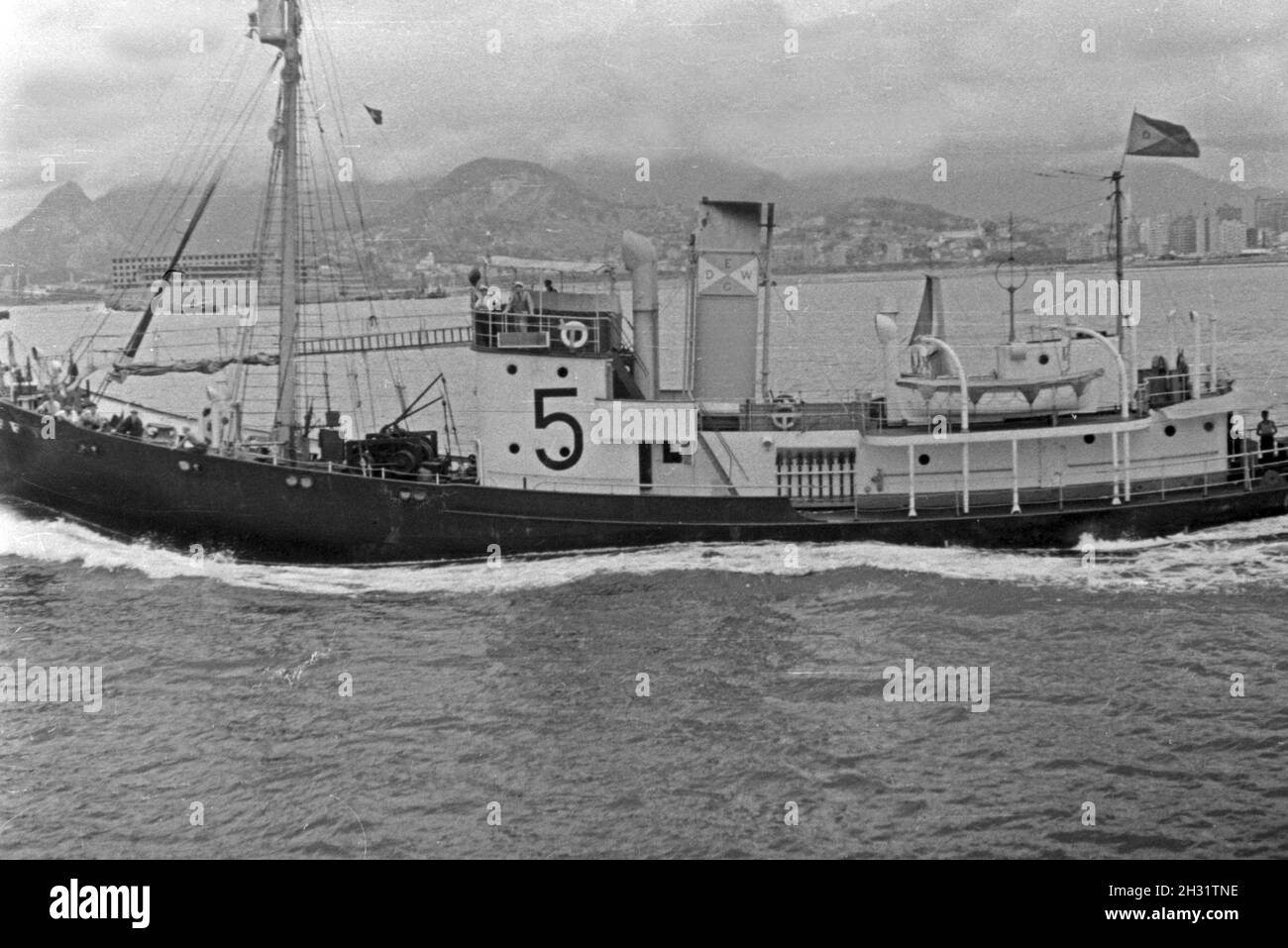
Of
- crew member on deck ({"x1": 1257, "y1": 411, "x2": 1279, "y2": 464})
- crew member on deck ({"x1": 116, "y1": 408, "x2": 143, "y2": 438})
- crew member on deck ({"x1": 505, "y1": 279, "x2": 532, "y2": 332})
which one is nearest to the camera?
crew member on deck ({"x1": 1257, "y1": 411, "x2": 1279, "y2": 464})

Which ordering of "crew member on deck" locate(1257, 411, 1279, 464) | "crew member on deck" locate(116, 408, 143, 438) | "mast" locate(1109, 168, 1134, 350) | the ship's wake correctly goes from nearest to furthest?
the ship's wake → "mast" locate(1109, 168, 1134, 350) → "crew member on deck" locate(1257, 411, 1279, 464) → "crew member on deck" locate(116, 408, 143, 438)

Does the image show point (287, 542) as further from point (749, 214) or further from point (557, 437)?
point (749, 214)

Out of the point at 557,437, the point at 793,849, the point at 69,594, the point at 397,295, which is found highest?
the point at 397,295

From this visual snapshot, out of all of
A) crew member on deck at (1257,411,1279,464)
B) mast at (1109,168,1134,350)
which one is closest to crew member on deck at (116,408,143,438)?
mast at (1109,168,1134,350)

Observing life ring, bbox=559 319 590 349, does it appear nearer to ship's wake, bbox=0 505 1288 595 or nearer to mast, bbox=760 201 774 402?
mast, bbox=760 201 774 402

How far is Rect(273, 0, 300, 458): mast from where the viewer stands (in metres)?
29.9

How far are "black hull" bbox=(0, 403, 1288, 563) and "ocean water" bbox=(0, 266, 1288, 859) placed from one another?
0.44 meters

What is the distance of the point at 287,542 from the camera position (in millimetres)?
29594

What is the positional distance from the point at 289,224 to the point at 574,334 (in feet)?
21.0

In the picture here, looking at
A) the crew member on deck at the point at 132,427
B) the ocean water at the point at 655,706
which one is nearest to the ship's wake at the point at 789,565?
the ocean water at the point at 655,706

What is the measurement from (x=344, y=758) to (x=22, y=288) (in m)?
55.9

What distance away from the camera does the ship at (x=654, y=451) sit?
96.1ft

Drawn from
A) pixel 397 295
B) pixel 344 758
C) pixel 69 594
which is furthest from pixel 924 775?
pixel 397 295

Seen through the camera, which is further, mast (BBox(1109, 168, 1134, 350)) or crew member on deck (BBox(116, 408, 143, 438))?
crew member on deck (BBox(116, 408, 143, 438))
